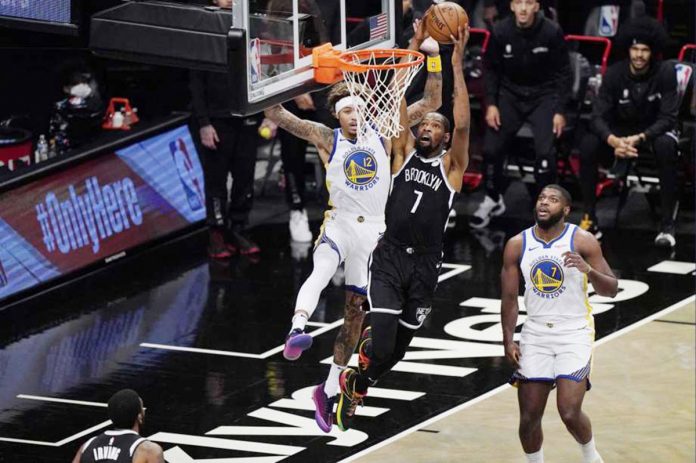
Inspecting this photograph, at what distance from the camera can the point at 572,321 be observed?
959 centimetres

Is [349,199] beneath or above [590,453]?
above

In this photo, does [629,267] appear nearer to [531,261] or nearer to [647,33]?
[647,33]

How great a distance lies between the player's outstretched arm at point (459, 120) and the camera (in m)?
9.81

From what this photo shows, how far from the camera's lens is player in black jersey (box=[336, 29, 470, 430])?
10070mm

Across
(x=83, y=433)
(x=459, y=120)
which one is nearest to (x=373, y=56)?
(x=459, y=120)

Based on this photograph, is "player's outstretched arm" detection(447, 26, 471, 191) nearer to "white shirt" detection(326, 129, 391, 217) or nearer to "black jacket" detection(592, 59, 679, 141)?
"white shirt" detection(326, 129, 391, 217)

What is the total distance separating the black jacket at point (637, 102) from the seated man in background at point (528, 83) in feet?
1.42

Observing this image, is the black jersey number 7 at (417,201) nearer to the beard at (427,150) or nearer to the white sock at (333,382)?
the beard at (427,150)

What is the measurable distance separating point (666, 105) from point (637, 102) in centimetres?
27

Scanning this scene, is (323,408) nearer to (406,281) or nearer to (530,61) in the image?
(406,281)

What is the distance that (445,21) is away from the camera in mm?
10039

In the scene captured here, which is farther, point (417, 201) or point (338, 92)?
point (338, 92)

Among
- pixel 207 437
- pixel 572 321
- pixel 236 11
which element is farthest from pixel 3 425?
pixel 572 321

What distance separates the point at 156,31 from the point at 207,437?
2.83 metres
